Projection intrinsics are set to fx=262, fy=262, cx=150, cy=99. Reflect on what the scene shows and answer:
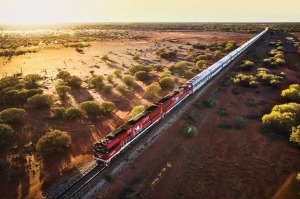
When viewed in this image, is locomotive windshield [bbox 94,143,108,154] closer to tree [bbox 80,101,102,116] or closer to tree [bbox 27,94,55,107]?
tree [bbox 80,101,102,116]

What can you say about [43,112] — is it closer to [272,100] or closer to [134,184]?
[134,184]

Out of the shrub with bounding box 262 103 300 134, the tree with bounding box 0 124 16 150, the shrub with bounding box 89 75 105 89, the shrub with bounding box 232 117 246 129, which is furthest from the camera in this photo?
the shrub with bounding box 89 75 105 89

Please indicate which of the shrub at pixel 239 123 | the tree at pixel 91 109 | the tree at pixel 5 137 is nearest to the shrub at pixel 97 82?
the tree at pixel 91 109

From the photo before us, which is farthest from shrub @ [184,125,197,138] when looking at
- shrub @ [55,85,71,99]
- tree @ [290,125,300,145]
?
shrub @ [55,85,71,99]

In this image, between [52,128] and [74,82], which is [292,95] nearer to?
[52,128]

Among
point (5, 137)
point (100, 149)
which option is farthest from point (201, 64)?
point (5, 137)

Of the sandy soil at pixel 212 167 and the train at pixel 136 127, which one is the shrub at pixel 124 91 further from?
the sandy soil at pixel 212 167
